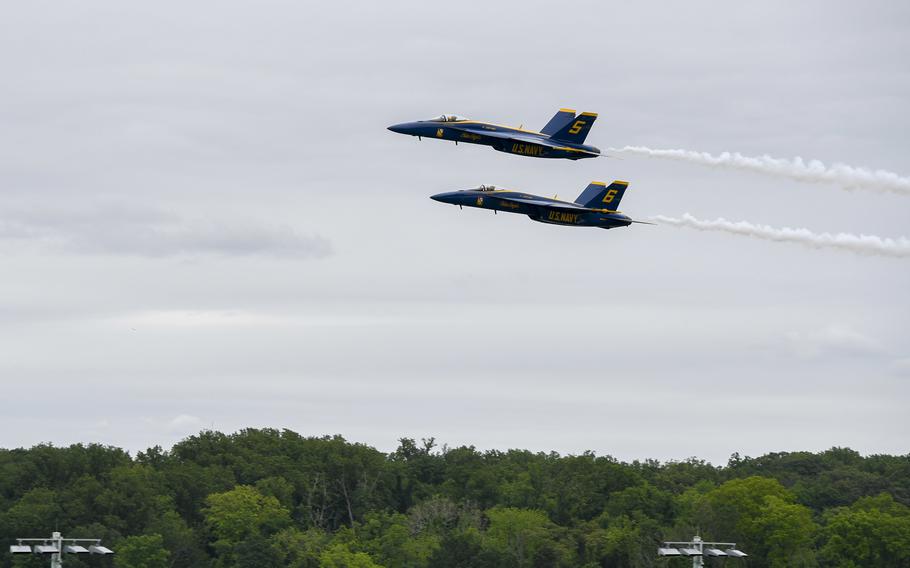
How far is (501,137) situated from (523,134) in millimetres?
1777

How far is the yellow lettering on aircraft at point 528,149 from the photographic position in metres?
130

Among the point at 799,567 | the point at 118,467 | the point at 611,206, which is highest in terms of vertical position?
the point at 611,206

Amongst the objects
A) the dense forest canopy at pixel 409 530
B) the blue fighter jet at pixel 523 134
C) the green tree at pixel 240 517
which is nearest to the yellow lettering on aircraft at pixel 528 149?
the blue fighter jet at pixel 523 134

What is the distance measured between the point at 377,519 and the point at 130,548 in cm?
4104

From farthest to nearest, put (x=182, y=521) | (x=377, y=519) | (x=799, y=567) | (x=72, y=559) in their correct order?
(x=377, y=519)
(x=182, y=521)
(x=799, y=567)
(x=72, y=559)

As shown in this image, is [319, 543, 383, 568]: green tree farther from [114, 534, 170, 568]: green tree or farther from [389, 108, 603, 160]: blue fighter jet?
[389, 108, 603, 160]: blue fighter jet

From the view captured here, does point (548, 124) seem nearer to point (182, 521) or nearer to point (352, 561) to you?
point (352, 561)

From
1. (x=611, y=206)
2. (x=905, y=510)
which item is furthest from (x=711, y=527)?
(x=611, y=206)

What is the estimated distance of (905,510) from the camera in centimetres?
19362

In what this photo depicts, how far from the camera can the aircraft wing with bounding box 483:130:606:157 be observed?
12862 cm

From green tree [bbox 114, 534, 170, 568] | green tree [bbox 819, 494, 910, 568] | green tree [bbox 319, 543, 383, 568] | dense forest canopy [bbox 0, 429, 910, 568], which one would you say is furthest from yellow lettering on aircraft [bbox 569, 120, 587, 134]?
green tree [bbox 114, 534, 170, 568]

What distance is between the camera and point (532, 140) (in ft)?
427

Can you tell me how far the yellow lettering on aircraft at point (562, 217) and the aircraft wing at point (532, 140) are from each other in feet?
21.7

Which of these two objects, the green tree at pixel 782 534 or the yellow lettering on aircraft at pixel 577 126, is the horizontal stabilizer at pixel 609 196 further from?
the green tree at pixel 782 534
